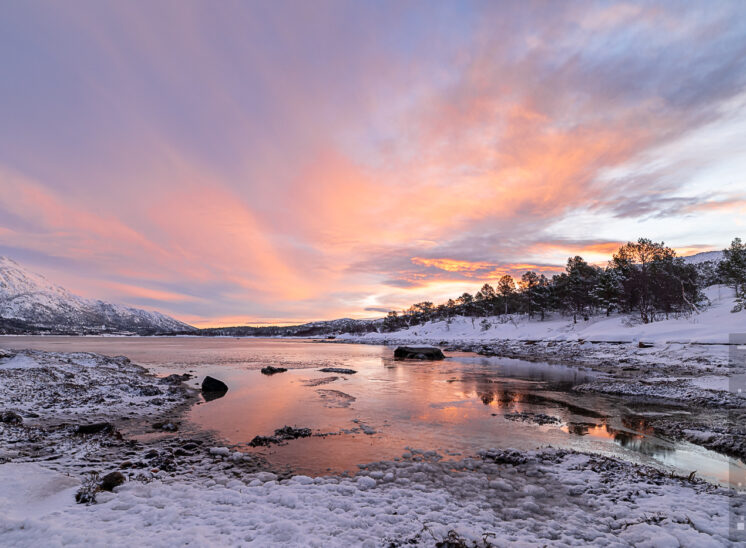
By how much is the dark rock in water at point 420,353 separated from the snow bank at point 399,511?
43.9 meters

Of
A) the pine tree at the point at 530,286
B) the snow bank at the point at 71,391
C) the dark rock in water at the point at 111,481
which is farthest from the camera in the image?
the pine tree at the point at 530,286

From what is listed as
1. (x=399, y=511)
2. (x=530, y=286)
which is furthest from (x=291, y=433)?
(x=530, y=286)

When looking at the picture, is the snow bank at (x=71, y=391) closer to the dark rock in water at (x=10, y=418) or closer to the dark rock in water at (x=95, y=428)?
the dark rock in water at (x=10, y=418)

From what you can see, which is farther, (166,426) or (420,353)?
(420,353)

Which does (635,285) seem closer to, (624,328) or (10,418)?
(624,328)

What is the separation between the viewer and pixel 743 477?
30.5ft

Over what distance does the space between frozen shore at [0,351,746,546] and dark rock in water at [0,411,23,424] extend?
65.3 inches

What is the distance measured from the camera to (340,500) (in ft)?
26.7

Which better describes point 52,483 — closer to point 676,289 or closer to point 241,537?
point 241,537

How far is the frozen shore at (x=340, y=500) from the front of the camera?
6328 mm

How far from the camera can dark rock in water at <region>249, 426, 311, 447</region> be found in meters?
12.8

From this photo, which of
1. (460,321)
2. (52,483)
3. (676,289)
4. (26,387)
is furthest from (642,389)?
(460,321)

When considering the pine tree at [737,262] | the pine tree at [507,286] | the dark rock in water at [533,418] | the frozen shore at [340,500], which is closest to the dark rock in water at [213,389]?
the frozen shore at [340,500]

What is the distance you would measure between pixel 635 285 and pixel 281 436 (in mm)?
80417
